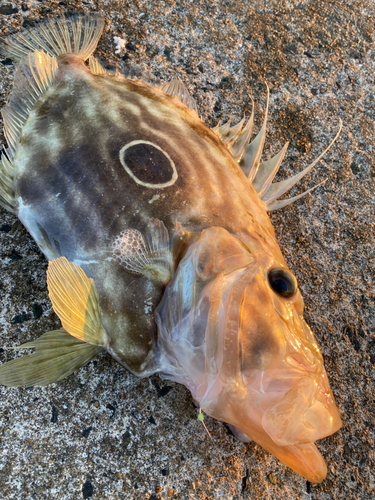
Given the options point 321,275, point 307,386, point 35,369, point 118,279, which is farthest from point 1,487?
point 321,275

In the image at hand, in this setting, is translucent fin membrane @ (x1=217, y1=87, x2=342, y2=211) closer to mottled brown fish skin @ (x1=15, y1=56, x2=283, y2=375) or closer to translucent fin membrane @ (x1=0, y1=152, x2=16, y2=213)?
mottled brown fish skin @ (x1=15, y1=56, x2=283, y2=375)

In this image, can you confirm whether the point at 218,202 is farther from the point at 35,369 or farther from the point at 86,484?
the point at 86,484

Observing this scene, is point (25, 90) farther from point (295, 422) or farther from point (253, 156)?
point (295, 422)

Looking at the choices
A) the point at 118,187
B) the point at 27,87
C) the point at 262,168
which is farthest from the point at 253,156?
the point at 27,87

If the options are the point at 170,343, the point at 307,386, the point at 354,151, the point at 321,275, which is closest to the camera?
the point at 307,386

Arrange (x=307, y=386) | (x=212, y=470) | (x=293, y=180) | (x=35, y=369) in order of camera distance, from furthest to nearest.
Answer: (x=293, y=180), (x=212, y=470), (x=35, y=369), (x=307, y=386)

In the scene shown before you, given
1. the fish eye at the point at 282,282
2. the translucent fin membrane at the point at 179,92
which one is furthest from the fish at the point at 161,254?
the translucent fin membrane at the point at 179,92

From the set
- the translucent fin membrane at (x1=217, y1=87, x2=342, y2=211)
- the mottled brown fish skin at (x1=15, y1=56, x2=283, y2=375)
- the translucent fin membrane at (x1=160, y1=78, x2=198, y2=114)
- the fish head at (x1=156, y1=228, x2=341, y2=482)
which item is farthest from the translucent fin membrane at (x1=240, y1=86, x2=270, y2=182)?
the fish head at (x1=156, y1=228, x2=341, y2=482)

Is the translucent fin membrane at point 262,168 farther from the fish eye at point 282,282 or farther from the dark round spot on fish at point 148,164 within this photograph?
the fish eye at point 282,282
